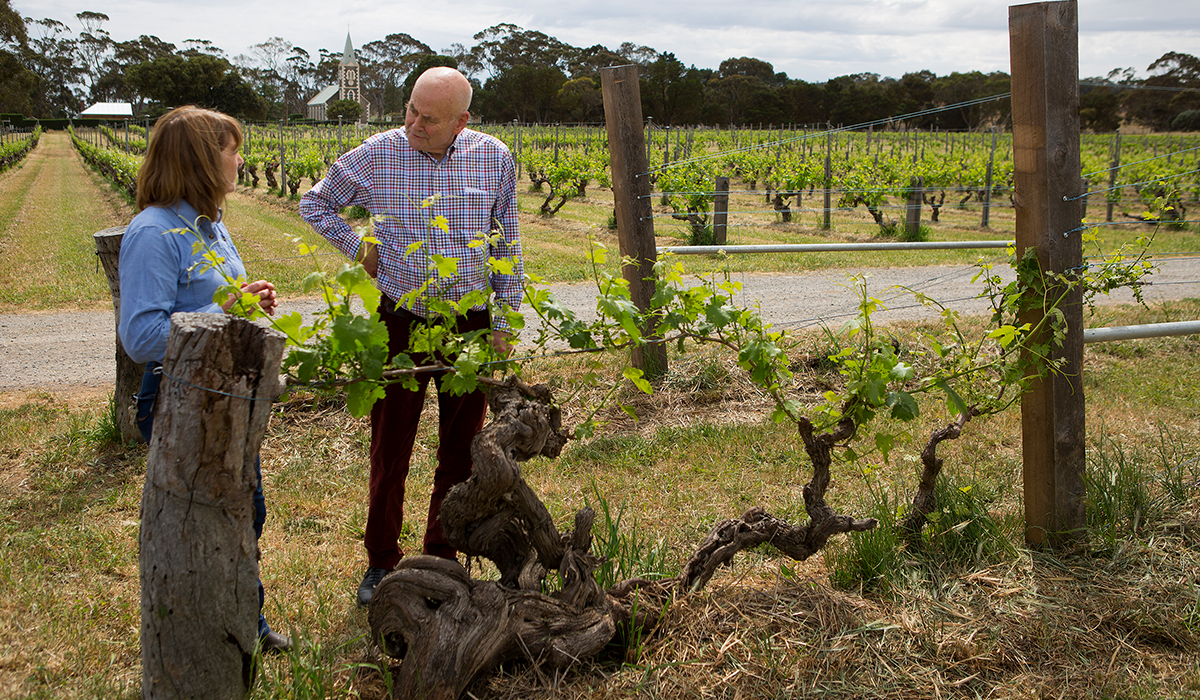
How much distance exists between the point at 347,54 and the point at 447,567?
9868 centimetres

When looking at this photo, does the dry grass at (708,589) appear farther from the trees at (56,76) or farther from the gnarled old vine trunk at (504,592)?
the trees at (56,76)

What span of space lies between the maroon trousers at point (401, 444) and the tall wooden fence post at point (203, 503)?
695 mm

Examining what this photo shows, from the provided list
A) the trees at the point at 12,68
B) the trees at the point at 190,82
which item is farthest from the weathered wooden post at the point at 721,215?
the trees at the point at 190,82

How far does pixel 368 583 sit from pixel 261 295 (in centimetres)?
114

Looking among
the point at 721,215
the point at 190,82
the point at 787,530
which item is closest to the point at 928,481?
the point at 787,530

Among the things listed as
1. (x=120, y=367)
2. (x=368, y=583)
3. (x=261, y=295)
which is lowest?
(x=368, y=583)

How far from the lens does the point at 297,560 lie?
2.86m

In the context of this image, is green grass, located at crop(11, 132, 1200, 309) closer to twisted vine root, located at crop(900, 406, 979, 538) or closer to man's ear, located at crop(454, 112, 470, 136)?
twisted vine root, located at crop(900, 406, 979, 538)

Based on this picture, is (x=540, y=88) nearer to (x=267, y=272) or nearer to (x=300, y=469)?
(x=267, y=272)

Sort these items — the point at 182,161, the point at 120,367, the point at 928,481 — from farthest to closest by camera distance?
1. the point at 120,367
2. the point at 928,481
3. the point at 182,161

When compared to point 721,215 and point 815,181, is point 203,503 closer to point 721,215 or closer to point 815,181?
point 721,215

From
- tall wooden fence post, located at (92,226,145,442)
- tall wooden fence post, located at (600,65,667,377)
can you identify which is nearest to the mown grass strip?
tall wooden fence post, located at (92,226,145,442)

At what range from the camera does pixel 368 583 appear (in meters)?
2.57

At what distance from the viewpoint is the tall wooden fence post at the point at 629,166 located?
163 inches
